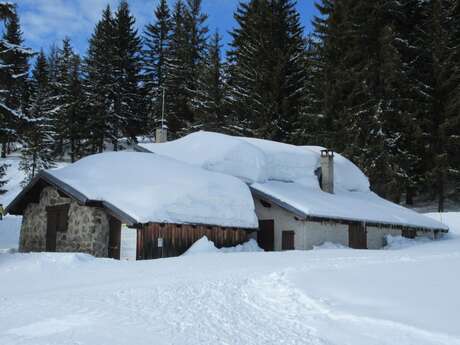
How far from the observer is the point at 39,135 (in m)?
45.4

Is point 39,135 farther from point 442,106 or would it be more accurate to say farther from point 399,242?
point 442,106

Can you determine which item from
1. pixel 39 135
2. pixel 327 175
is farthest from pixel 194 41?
pixel 327 175

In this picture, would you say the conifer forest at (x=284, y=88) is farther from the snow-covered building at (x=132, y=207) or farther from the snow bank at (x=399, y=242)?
the snow bank at (x=399, y=242)

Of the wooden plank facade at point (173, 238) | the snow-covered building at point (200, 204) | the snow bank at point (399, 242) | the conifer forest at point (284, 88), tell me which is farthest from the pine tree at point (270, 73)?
the wooden plank facade at point (173, 238)

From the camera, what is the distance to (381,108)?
115 feet

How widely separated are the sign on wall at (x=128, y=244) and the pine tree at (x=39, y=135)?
2041cm

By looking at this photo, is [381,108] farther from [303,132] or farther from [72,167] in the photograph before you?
[72,167]

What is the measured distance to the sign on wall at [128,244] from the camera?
700 inches

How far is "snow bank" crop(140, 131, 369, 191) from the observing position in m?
24.1

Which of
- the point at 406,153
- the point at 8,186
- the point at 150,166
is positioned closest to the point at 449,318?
the point at 150,166

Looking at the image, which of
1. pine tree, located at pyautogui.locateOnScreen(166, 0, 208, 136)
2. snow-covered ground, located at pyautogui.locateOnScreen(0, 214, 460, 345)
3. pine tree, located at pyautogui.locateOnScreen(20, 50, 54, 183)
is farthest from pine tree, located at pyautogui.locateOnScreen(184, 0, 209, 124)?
snow-covered ground, located at pyautogui.locateOnScreen(0, 214, 460, 345)

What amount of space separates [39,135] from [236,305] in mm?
41510

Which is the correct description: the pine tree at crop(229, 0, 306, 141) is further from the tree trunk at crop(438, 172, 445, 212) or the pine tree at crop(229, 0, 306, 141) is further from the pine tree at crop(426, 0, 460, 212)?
the tree trunk at crop(438, 172, 445, 212)

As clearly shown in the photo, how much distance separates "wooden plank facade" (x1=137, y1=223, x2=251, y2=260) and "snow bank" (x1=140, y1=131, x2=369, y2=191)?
4375 mm
